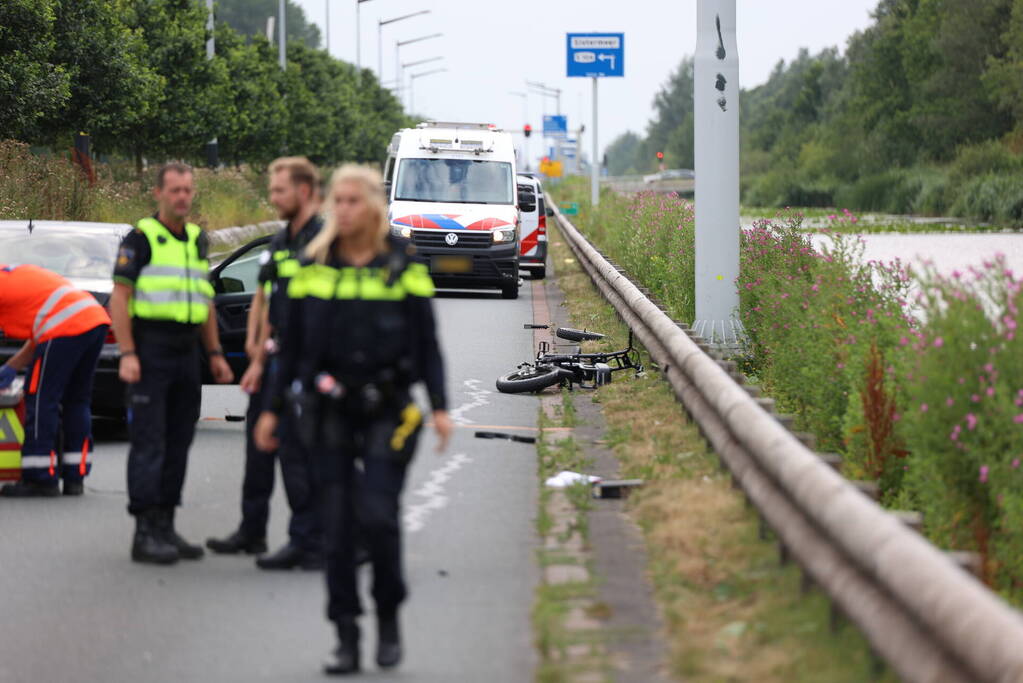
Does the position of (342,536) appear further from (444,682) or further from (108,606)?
(108,606)

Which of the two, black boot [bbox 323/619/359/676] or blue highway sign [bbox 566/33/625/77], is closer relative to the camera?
black boot [bbox 323/619/359/676]

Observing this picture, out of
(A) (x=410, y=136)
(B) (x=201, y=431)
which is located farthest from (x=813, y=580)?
(A) (x=410, y=136)

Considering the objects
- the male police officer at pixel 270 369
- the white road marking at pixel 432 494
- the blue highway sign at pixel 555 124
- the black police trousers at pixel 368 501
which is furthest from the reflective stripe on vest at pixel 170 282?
the blue highway sign at pixel 555 124

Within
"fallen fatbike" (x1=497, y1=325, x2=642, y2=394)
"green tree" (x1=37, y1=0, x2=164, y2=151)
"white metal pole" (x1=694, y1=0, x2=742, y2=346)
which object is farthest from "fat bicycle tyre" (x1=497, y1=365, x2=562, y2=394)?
"green tree" (x1=37, y1=0, x2=164, y2=151)

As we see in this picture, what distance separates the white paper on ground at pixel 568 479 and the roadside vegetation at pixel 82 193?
16.1 m

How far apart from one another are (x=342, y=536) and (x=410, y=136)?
22.2 meters

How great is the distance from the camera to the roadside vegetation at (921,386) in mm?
7535

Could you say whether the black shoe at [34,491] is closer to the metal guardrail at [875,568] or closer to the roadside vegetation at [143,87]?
the metal guardrail at [875,568]

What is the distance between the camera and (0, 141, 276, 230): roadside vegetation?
28016 millimetres

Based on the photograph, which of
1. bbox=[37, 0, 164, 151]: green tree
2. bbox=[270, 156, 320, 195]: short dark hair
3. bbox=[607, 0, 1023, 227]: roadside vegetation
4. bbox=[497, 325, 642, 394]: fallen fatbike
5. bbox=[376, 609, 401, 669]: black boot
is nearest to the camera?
bbox=[376, 609, 401, 669]: black boot

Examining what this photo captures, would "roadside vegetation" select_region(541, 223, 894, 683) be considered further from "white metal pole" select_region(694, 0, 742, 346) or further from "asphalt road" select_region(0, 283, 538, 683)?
"white metal pole" select_region(694, 0, 742, 346)

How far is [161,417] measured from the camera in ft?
27.3

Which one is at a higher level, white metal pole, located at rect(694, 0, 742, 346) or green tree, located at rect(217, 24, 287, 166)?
green tree, located at rect(217, 24, 287, 166)

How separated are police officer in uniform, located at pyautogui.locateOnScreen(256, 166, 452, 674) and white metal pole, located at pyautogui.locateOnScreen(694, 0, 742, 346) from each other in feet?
28.0
